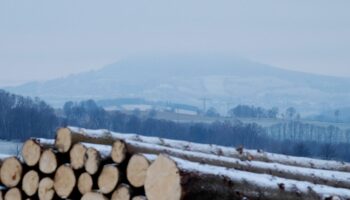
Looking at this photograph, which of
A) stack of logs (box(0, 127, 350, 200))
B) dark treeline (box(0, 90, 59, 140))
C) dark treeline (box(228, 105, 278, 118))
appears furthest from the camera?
dark treeline (box(228, 105, 278, 118))

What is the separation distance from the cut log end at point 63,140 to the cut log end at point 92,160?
1.37 feet

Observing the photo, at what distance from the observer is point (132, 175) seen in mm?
5719

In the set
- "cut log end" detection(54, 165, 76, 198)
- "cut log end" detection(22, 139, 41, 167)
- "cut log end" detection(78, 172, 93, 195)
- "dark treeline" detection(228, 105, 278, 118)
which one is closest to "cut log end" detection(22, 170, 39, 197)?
"cut log end" detection(22, 139, 41, 167)

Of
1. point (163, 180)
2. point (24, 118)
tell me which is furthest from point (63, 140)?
point (24, 118)

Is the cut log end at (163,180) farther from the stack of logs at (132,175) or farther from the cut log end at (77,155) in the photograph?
the cut log end at (77,155)

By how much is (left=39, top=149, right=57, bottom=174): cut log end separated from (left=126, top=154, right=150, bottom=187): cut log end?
102cm

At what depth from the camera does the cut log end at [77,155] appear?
20.3 ft

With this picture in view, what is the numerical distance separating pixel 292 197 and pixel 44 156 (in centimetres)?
243

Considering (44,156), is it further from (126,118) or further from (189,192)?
(126,118)

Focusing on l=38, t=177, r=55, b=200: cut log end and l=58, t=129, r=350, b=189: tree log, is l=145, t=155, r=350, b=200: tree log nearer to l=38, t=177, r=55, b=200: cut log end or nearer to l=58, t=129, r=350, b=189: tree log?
l=58, t=129, r=350, b=189: tree log

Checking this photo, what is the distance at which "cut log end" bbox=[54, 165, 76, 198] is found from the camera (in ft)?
20.5

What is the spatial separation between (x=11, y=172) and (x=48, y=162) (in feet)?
1.92

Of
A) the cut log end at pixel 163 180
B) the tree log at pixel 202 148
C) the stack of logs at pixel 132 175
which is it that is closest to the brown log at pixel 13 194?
the stack of logs at pixel 132 175

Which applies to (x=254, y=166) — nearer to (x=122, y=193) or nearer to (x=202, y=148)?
(x=202, y=148)
